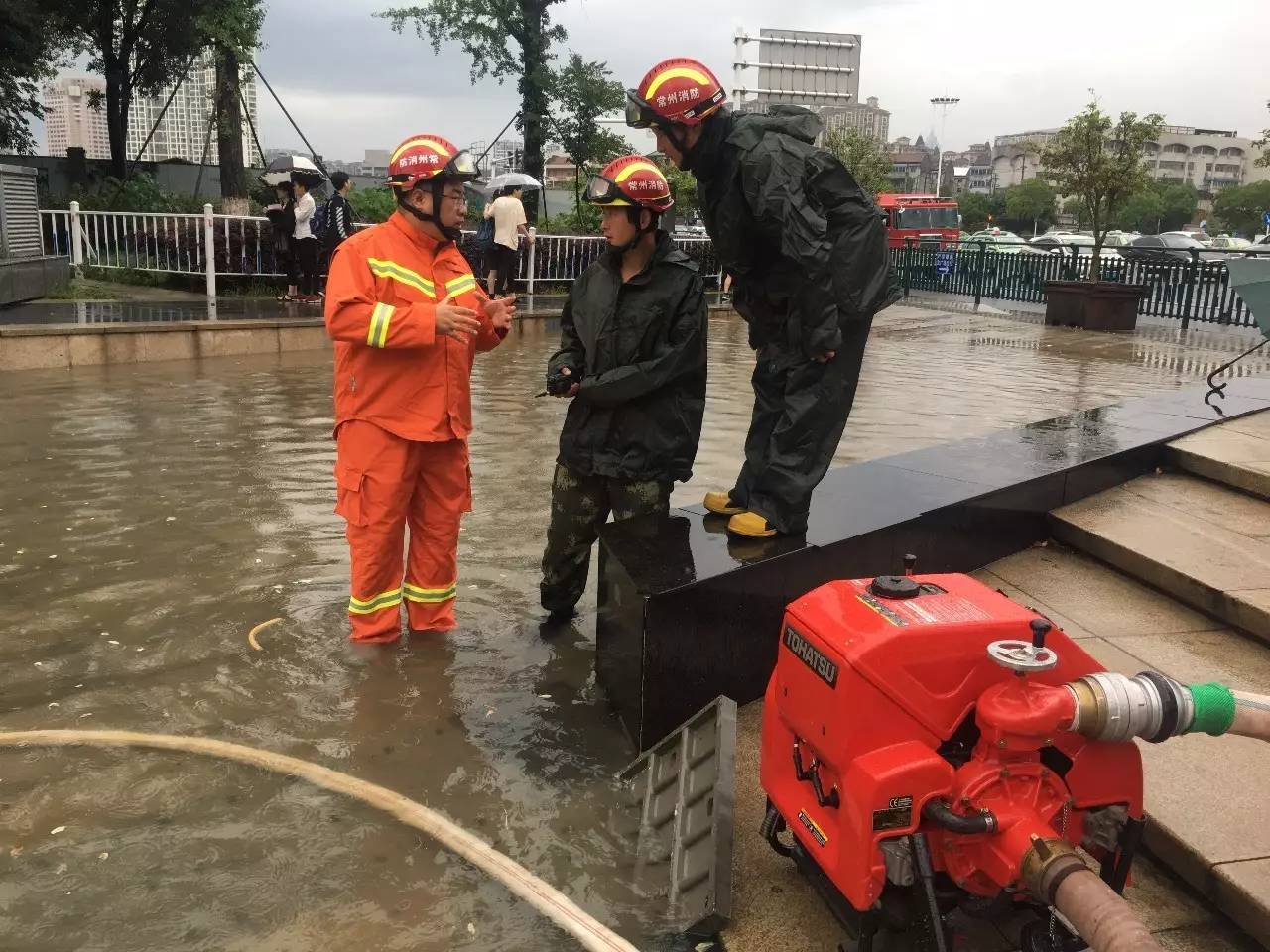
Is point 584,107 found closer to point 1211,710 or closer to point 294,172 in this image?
point 294,172

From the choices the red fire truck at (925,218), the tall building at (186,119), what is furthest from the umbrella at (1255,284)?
the red fire truck at (925,218)

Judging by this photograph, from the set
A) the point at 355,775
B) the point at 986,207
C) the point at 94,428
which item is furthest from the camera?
the point at 986,207

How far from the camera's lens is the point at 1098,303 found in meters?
17.4

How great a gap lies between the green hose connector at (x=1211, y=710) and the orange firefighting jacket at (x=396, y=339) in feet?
8.70

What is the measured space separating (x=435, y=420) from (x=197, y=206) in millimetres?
18867

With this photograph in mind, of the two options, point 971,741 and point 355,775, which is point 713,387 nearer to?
point 355,775

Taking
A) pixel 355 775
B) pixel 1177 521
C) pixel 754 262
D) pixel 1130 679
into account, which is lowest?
pixel 355 775


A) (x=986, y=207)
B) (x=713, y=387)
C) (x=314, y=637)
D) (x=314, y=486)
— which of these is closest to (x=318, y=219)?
(x=713, y=387)

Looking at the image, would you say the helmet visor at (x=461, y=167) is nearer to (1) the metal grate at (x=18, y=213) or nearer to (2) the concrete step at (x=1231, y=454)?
(2) the concrete step at (x=1231, y=454)

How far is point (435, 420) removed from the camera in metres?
3.90

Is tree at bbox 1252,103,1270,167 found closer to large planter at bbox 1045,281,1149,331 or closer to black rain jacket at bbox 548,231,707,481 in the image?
large planter at bbox 1045,281,1149,331

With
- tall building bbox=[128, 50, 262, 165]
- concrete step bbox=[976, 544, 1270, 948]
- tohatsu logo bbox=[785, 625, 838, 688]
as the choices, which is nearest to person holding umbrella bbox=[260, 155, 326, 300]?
tall building bbox=[128, 50, 262, 165]

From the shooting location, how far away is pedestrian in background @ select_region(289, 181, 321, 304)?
13523 millimetres

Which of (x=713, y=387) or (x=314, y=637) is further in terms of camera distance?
(x=713, y=387)
